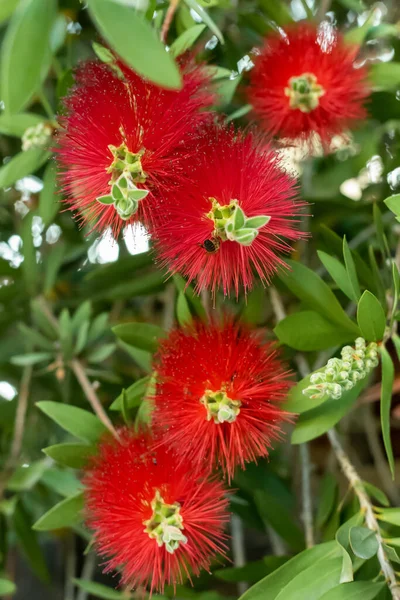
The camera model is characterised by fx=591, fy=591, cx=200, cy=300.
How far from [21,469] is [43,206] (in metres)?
0.41

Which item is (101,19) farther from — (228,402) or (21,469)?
(21,469)

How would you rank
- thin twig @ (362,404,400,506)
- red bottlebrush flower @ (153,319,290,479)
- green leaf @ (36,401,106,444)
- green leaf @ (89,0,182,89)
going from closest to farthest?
green leaf @ (89,0,182,89) < red bottlebrush flower @ (153,319,290,479) < green leaf @ (36,401,106,444) < thin twig @ (362,404,400,506)

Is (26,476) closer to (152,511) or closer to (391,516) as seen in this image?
(152,511)

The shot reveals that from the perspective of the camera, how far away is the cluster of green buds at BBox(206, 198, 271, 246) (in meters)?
0.51

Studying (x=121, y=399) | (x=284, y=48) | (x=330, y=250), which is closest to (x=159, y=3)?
(x=284, y=48)

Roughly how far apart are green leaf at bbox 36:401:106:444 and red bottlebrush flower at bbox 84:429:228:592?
79 mm

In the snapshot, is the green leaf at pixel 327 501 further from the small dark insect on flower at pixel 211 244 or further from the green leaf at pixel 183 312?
the small dark insect on flower at pixel 211 244

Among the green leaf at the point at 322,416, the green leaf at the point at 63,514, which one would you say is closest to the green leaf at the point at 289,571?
the green leaf at the point at 322,416

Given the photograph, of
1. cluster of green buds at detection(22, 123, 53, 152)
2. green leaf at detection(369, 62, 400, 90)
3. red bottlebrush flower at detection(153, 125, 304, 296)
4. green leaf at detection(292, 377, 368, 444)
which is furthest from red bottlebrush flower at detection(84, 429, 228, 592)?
green leaf at detection(369, 62, 400, 90)

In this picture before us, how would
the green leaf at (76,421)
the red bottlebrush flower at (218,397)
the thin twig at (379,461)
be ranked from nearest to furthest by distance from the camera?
1. the red bottlebrush flower at (218,397)
2. the green leaf at (76,421)
3. the thin twig at (379,461)

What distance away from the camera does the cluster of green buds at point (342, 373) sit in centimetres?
56

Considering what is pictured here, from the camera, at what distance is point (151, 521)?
0.64 metres

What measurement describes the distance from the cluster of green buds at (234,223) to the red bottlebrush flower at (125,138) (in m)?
0.05

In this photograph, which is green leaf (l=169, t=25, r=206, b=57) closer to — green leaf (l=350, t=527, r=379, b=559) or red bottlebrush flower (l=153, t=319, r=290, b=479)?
red bottlebrush flower (l=153, t=319, r=290, b=479)
